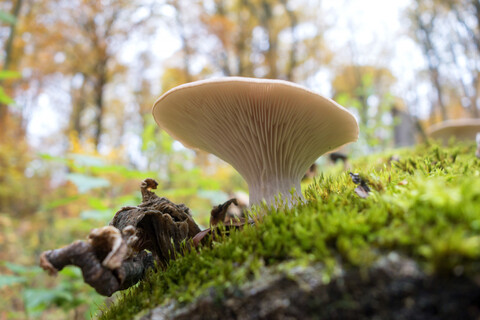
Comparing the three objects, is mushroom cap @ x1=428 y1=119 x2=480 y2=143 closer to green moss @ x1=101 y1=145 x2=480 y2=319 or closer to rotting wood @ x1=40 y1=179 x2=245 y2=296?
green moss @ x1=101 y1=145 x2=480 y2=319

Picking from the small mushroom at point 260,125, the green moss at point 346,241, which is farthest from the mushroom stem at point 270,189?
the green moss at point 346,241

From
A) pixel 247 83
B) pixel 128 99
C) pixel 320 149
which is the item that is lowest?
pixel 320 149

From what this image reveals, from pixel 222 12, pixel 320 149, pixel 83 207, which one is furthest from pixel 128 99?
pixel 320 149

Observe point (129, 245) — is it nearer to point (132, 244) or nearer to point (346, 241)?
point (132, 244)

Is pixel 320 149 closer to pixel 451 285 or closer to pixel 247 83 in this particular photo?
pixel 247 83

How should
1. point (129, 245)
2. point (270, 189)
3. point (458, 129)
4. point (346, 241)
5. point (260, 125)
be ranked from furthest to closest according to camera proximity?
point (458, 129)
point (270, 189)
point (260, 125)
point (129, 245)
point (346, 241)

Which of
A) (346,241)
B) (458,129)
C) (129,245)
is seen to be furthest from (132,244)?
(458,129)
